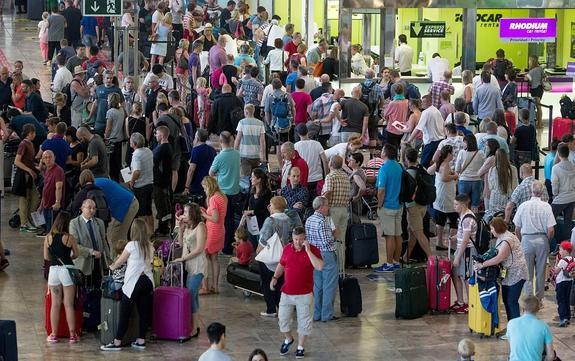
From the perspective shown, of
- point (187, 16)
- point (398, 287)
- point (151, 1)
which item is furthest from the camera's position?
→ point (151, 1)

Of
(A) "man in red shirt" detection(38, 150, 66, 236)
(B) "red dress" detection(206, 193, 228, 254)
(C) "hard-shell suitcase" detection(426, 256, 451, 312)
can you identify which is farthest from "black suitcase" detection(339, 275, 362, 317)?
(A) "man in red shirt" detection(38, 150, 66, 236)

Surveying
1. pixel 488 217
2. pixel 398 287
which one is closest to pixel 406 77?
pixel 488 217

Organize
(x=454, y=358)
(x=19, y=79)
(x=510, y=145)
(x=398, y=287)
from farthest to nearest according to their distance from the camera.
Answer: (x=19, y=79) → (x=510, y=145) → (x=398, y=287) → (x=454, y=358)

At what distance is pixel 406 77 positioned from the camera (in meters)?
32.8

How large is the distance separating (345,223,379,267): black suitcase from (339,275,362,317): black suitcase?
1938mm

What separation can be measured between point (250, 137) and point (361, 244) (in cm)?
320

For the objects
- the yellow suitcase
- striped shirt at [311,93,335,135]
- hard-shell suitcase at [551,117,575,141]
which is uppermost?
striped shirt at [311,93,335,135]

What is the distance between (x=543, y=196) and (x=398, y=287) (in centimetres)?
212

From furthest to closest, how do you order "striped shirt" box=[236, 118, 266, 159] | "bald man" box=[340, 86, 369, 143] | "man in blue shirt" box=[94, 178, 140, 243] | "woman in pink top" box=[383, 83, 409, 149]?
"woman in pink top" box=[383, 83, 409, 149], "bald man" box=[340, 86, 369, 143], "striped shirt" box=[236, 118, 266, 159], "man in blue shirt" box=[94, 178, 140, 243]

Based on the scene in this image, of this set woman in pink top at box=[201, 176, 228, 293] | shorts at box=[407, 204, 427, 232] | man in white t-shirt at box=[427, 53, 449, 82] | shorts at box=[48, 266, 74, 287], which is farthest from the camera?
man in white t-shirt at box=[427, 53, 449, 82]

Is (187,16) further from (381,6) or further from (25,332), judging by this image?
(25,332)

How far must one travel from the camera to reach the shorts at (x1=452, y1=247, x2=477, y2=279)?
16391 millimetres

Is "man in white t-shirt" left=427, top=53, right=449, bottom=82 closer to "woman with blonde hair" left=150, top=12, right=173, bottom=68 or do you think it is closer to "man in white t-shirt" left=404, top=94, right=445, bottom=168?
"woman with blonde hair" left=150, top=12, right=173, bottom=68

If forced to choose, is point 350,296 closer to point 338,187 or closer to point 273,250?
point 273,250
